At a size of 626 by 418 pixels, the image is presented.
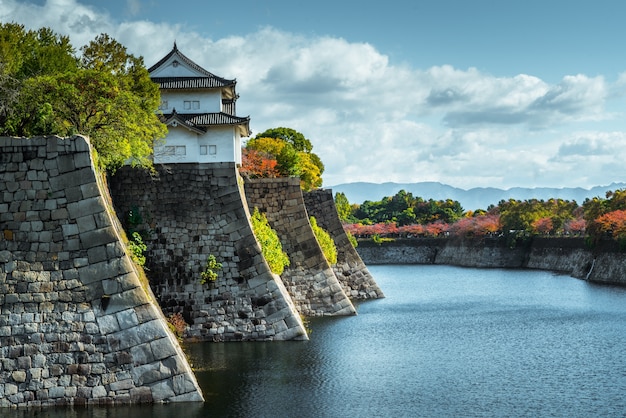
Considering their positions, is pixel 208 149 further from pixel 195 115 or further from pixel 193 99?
pixel 193 99

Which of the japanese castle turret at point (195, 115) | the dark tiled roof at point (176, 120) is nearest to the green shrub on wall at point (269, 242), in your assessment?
the japanese castle turret at point (195, 115)

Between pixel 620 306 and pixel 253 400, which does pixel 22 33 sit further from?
pixel 620 306

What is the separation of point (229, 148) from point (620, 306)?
2247 centimetres

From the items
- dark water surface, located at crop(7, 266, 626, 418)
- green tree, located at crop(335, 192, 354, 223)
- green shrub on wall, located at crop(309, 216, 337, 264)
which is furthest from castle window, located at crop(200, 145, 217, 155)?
green tree, located at crop(335, 192, 354, 223)

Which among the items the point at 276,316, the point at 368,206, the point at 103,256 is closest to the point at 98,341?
the point at 103,256

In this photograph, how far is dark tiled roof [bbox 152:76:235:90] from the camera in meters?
39.5

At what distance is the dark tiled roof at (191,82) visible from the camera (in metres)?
39.5

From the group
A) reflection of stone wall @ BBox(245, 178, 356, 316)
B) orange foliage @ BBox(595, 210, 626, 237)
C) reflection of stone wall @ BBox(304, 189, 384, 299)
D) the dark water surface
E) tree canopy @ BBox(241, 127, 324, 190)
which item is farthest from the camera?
orange foliage @ BBox(595, 210, 626, 237)

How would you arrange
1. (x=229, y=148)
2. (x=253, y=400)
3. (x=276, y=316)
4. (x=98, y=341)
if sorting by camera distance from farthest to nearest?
(x=229, y=148) → (x=276, y=316) → (x=253, y=400) → (x=98, y=341)

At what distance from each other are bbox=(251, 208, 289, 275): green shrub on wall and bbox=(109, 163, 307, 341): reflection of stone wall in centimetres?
181

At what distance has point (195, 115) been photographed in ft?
127

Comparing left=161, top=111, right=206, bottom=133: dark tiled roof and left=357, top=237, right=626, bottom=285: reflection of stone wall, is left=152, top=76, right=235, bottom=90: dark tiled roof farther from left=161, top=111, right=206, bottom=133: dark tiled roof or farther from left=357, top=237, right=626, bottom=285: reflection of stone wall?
left=357, top=237, right=626, bottom=285: reflection of stone wall

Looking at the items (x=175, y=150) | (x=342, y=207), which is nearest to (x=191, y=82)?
(x=175, y=150)

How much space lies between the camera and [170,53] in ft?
132
